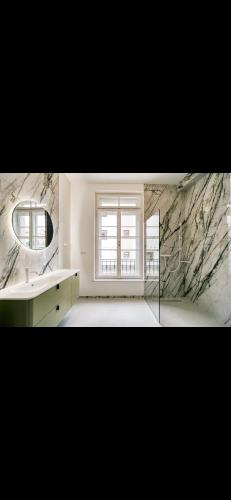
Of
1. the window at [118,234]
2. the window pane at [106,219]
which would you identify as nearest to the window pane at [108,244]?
the window at [118,234]

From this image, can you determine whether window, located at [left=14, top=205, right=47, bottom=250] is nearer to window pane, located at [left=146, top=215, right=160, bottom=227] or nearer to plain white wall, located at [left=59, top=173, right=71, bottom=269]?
plain white wall, located at [left=59, top=173, right=71, bottom=269]

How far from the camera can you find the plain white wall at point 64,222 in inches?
166

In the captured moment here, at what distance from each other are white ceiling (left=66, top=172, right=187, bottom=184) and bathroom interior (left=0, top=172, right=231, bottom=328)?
0.02 meters

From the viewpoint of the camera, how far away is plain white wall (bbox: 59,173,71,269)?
421cm

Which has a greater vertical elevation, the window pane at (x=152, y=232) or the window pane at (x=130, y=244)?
the window pane at (x=152, y=232)

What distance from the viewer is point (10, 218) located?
2541mm

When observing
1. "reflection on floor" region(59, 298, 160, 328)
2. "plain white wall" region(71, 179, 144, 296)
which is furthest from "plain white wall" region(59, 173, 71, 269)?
"reflection on floor" region(59, 298, 160, 328)

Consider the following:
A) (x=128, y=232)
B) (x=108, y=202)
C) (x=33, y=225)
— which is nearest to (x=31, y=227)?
(x=33, y=225)

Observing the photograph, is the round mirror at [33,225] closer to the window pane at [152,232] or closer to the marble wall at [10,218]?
the marble wall at [10,218]

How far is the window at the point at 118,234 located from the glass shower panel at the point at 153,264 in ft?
1.22

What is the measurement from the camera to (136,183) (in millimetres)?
5266
